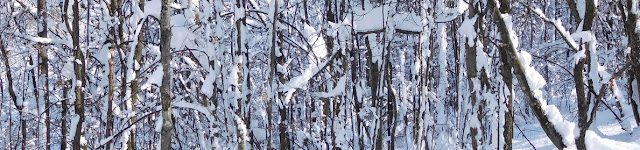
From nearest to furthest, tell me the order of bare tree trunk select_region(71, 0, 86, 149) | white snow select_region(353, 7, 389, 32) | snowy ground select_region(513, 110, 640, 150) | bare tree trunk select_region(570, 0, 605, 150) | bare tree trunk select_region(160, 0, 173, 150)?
snowy ground select_region(513, 110, 640, 150) < bare tree trunk select_region(160, 0, 173, 150) < bare tree trunk select_region(570, 0, 605, 150) < white snow select_region(353, 7, 389, 32) < bare tree trunk select_region(71, 0, 86, 149)

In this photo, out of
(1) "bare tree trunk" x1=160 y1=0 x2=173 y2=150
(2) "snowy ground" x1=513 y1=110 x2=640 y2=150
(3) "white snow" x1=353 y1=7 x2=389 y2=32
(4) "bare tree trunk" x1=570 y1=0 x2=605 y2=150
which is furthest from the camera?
(3) "white snow" x1=353 y1=7 x2=389 y2=32

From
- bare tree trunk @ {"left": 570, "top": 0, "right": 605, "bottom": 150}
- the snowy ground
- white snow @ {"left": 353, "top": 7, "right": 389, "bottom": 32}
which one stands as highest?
white snow @ {"left": 353, "top": 7, "right": 389, "bottom": 32}

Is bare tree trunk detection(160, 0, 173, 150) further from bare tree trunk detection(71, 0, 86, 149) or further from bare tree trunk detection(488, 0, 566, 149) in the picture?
bare tree trunk detection(71, 0, 86, 149)

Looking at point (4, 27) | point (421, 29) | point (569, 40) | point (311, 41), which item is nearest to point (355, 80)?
point (311, 41)

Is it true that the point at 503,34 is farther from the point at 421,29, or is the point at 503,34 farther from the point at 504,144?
the point at 504,144

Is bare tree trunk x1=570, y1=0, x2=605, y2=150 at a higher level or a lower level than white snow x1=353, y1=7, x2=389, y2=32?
lower

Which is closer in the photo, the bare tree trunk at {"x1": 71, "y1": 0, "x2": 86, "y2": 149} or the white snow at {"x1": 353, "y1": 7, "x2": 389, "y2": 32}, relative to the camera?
the white snow at {"x1": 353, "y1": 7, "x2": 389, "y2": 32}

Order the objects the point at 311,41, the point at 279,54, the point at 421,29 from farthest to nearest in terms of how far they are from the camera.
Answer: the point at 279,54 → the point at 311,41 → the point at 421,29

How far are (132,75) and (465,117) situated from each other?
111 inches

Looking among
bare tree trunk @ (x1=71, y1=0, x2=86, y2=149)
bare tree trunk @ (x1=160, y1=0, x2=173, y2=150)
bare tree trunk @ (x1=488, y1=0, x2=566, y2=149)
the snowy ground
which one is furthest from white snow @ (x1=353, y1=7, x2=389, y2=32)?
bare tree trunk @ (x1=71, y1=0, x2=86, y2=149)

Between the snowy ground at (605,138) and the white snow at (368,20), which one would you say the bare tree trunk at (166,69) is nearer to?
the white snow at (368,20)

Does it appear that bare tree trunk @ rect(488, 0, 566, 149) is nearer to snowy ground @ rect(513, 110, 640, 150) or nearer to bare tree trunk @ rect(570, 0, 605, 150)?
bare tree trunk @ rect(570, 0, 605, 150)

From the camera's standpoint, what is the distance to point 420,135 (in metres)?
4.10

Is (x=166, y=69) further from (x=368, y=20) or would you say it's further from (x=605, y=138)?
(x=605, y=138)
